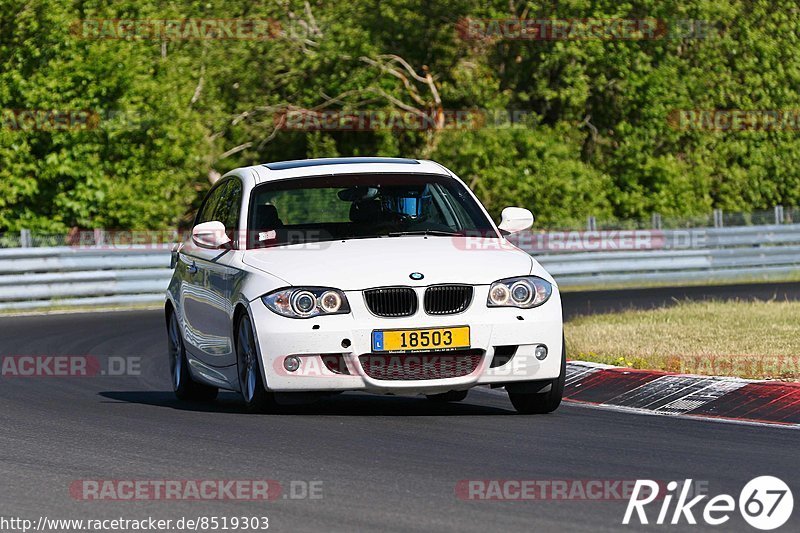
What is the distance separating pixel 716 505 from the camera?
20.9 ft

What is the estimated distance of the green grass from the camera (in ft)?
38.6

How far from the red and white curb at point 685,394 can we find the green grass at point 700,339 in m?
0.55

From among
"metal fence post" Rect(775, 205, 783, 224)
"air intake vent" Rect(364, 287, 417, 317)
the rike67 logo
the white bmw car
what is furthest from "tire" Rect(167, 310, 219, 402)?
"metal fence post" Rect(775, 205, 783, 224)

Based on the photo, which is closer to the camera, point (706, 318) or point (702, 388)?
point (702, 388)

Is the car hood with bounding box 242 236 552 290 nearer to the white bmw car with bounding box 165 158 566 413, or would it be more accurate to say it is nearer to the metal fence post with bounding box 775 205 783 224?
the white bmw car with bounding box 165 158 566 413

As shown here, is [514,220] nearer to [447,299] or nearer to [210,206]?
[447,299]

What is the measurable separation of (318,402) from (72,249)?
15.1 m

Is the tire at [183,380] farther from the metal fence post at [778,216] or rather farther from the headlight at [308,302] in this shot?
the metal fence post at [778,216]

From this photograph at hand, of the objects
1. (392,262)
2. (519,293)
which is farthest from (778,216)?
(392,262)

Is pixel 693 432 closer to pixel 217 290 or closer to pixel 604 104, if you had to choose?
pixel 217 290

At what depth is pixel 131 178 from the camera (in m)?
30.9

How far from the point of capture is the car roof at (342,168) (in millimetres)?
10789

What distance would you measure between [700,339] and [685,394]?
3941 millimetres

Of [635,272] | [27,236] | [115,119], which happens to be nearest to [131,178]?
[115,119]
